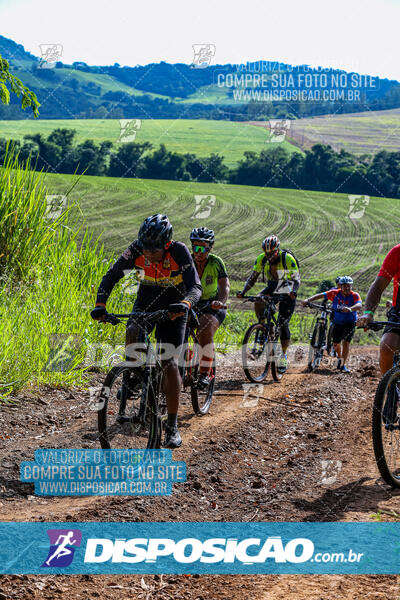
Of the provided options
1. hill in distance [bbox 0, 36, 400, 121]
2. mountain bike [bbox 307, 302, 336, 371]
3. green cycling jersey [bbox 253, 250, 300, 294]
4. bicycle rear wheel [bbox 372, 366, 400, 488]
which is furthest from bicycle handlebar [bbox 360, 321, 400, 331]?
hill in distance [bbox 0, 36, 400, 121]

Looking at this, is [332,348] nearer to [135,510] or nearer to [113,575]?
[135,510]

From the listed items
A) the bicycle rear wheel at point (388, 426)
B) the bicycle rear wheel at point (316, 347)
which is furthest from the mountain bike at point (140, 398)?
the bicycle rear wheel at point (316, 347)

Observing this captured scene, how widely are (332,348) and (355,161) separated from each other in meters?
49.6

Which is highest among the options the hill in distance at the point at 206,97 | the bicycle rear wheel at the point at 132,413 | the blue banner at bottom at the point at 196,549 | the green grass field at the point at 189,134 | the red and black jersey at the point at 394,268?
the hill in distance at the point at 206,97

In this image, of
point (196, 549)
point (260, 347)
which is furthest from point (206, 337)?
point (196, 549)

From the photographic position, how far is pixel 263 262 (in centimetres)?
Answer: 1080

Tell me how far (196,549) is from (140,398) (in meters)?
1.66

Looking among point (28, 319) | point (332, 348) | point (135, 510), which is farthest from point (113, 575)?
point (332, 348)

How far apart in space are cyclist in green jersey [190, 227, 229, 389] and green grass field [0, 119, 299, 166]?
5449cm

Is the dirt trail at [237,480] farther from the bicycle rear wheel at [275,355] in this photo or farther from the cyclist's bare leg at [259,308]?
the cyclist's bare leg at [259,308]

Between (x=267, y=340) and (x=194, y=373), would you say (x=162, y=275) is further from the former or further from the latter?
(x=267, y=340)

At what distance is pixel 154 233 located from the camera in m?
5.71

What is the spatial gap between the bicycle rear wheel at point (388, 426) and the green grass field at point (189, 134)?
5709cm

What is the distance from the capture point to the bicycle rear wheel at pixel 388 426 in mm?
5598
